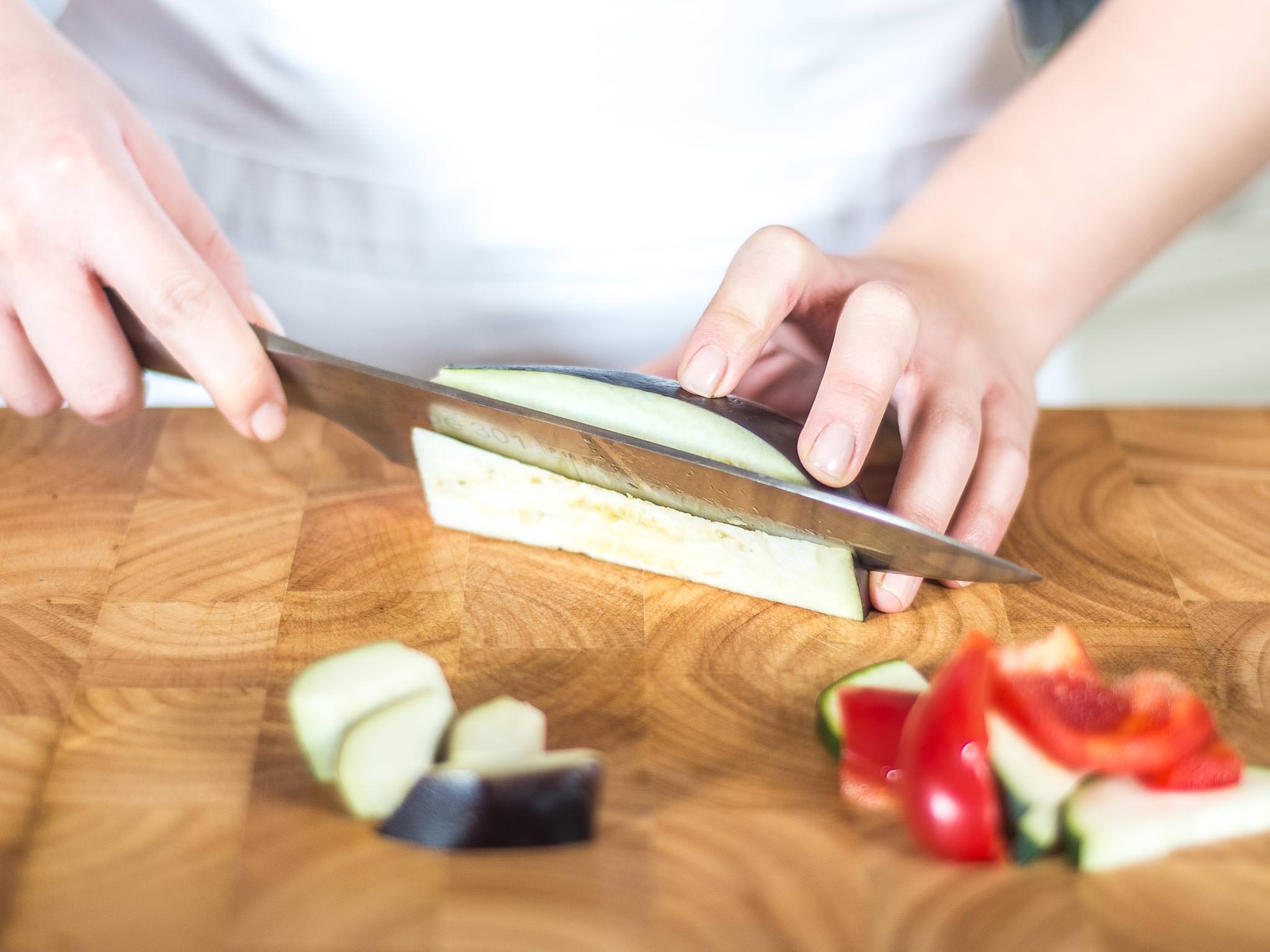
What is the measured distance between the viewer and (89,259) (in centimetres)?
133

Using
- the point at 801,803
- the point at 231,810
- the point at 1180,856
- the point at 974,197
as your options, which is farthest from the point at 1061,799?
the point at 974,197

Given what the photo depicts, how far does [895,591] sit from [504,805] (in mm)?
564

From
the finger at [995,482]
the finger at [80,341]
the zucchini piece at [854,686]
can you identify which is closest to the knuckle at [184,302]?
the finger at [80,341]

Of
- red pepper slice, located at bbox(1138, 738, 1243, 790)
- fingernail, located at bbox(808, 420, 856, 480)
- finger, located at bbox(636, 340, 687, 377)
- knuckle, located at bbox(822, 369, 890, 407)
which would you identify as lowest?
finger, located at bbox(636, 340, 687, 377)

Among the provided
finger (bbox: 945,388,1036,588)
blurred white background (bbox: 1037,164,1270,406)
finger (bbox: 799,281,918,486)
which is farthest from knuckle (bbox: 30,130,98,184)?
blurred white background (bbox: 1037,164,1270,406)

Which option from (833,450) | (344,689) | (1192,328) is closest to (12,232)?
(344,689)

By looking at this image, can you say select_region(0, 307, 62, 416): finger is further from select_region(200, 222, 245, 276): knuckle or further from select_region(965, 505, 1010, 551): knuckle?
select_region(965, 505, 1010, 551): knuckle

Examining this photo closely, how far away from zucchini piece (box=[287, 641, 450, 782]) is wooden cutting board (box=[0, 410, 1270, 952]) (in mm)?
53

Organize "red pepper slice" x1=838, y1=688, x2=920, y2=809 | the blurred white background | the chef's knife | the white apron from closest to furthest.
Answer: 1. "red pepper slice" x1=838, y1=688, x2=920, y2=809
2. the chef's knife
3. the white apron
4. the blurred white background

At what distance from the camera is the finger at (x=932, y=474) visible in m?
1.33

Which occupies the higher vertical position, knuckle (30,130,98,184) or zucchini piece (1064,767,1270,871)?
knuckle (30,130,98,184)

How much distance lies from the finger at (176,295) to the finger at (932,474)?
0.81 meters

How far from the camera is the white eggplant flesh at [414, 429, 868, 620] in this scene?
1.34 m

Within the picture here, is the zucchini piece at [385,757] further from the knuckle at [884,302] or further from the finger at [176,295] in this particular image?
the knuckle at [884,302]
